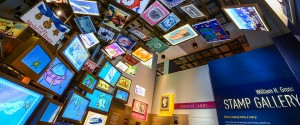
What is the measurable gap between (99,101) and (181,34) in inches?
123

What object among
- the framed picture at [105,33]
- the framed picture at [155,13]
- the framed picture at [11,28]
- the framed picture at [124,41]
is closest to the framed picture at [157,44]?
the framed picture at [124,41]

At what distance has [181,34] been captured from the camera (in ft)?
14.5

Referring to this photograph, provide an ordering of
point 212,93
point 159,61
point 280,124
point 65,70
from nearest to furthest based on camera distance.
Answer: point 65,70, point 280,124, point 212,93, point 159,61

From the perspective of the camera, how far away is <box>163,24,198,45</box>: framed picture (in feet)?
13.9

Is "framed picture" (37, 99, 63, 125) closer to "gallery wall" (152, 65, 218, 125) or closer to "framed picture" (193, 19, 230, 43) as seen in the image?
"framed picture" (193, 19, 230, 43)

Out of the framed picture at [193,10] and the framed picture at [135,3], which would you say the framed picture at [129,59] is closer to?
the framed picture at [135,3]

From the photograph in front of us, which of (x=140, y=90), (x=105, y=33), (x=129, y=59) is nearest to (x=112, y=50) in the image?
(x=105, y=33)

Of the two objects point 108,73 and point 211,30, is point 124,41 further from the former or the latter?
point 211,30

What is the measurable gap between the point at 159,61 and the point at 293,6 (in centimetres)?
666

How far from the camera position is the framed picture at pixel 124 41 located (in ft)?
15.4

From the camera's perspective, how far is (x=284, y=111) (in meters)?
3.54

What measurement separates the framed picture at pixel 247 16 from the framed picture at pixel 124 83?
13.7ft

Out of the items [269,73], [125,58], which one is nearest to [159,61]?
[125,58]

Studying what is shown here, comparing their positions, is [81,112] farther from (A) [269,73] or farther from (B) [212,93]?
(A) [269,73]
